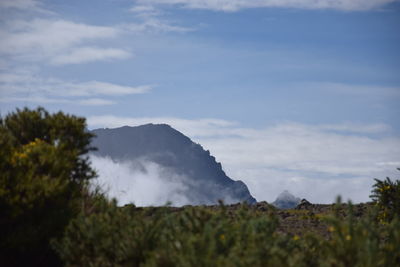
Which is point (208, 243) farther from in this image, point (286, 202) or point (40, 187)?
point (286, 202)

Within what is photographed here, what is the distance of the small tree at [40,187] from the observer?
1046 centimetres

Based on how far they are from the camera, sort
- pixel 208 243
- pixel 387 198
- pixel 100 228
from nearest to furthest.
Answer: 1. pixel 208 243
2. pixel 100 228
3. pixel 387 198

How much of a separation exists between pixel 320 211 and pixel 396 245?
1288 cm

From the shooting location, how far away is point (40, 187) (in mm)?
10609

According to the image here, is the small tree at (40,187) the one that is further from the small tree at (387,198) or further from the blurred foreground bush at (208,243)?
the small tree at (387,198)

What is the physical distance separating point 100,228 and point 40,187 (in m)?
1.69

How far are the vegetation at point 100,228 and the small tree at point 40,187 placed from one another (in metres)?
0.02

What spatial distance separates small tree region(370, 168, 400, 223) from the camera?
1748 centimetres

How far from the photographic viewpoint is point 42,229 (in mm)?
10664

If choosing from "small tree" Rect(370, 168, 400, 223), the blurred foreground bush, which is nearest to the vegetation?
the blurred foreground bush

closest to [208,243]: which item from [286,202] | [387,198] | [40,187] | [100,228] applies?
[100,228]

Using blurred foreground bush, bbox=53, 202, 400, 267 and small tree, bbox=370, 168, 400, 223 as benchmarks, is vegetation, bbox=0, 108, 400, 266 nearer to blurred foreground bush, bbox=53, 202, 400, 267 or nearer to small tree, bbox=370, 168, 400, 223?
blurred foreground bush, bbox=53, 202, 400, 267

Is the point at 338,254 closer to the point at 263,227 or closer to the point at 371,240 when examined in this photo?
the point at 371,240

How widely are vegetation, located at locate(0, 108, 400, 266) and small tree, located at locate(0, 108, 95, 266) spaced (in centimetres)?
2
